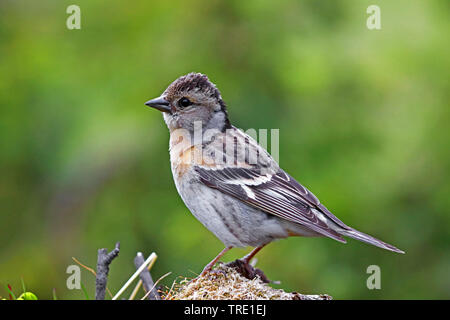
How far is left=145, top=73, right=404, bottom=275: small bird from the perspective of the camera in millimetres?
4578

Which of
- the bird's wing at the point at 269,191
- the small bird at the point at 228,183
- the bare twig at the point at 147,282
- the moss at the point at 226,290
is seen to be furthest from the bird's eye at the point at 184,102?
the moss at the point at 226,290

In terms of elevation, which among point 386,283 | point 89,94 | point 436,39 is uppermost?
point 436,39

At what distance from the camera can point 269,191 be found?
4809mm

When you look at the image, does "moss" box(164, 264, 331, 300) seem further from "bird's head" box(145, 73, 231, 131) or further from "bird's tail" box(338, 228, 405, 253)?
"bird's head" box(145, 73, 231, 131)

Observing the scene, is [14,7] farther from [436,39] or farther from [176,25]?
[436,39]

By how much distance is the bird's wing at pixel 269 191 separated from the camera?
4.54 meters

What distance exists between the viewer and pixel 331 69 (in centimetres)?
656

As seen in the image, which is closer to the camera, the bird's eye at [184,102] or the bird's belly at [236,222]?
the bird's belly at [236,222]

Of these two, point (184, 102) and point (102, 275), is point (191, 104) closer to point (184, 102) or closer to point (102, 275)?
point (184, 102)

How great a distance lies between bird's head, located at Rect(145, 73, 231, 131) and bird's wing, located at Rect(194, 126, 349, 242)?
1.63 ft

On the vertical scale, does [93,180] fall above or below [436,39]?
below

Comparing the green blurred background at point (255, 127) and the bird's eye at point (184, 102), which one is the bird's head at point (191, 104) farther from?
Result: the green blurred background at point (255, 127)
